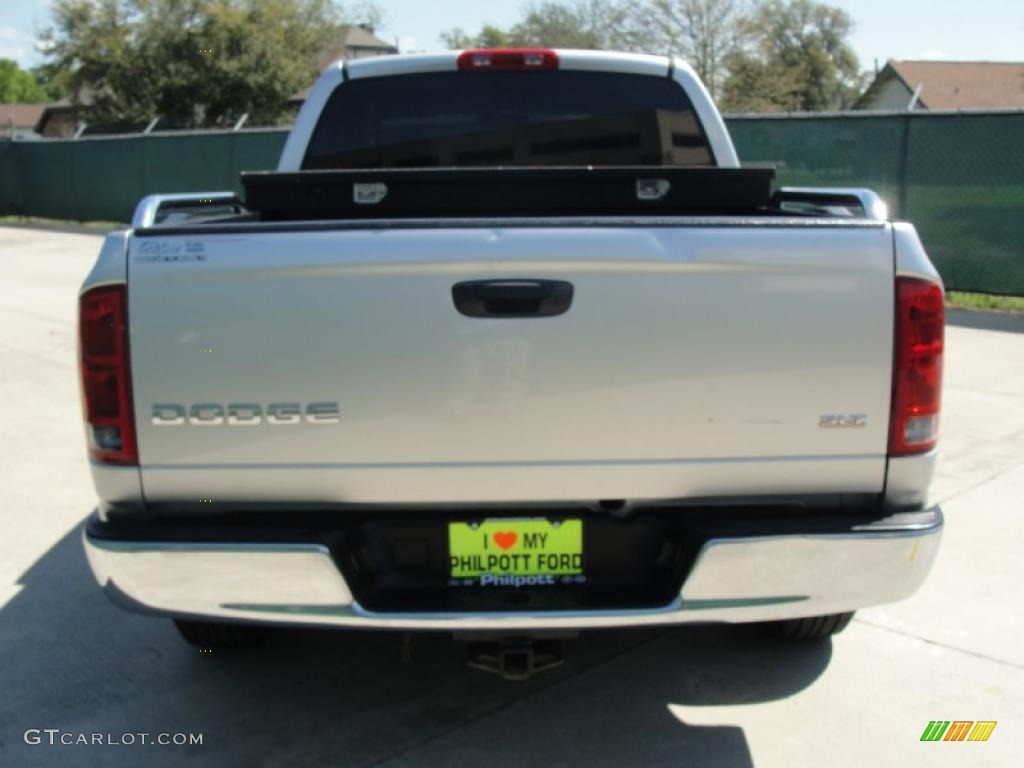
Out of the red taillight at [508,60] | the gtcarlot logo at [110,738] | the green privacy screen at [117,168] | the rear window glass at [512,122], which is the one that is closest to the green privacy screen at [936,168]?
the rear window glass at [512,122]

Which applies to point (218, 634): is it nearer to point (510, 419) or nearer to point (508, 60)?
point (510, 419)

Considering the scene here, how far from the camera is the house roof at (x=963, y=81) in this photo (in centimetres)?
5063

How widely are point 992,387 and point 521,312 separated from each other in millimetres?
5715

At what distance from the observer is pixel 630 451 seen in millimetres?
2660

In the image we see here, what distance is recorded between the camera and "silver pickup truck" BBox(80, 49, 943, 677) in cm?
260

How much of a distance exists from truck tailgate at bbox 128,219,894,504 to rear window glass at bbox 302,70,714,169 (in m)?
2.14

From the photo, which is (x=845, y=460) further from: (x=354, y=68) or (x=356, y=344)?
(x=354, y=68)

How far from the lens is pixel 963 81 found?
5216 cm

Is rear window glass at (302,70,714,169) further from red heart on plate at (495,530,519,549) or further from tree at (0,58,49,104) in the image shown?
tree at (0,58,49,104)

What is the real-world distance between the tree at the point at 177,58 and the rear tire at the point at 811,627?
1821 inches

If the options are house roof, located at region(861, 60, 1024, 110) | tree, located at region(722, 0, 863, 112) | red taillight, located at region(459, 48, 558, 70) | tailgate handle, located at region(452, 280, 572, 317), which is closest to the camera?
tailgate handle, located at region(452, 280, 572, 317)

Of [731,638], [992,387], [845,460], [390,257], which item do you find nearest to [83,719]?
[390,257]

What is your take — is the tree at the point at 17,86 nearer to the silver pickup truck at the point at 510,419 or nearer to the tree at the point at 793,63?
the tree at the point at 793,63

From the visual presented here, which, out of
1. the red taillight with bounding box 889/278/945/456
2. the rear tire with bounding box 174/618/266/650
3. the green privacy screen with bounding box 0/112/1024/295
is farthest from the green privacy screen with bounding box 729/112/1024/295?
the rear tire with bounding box 174/618/266/650
